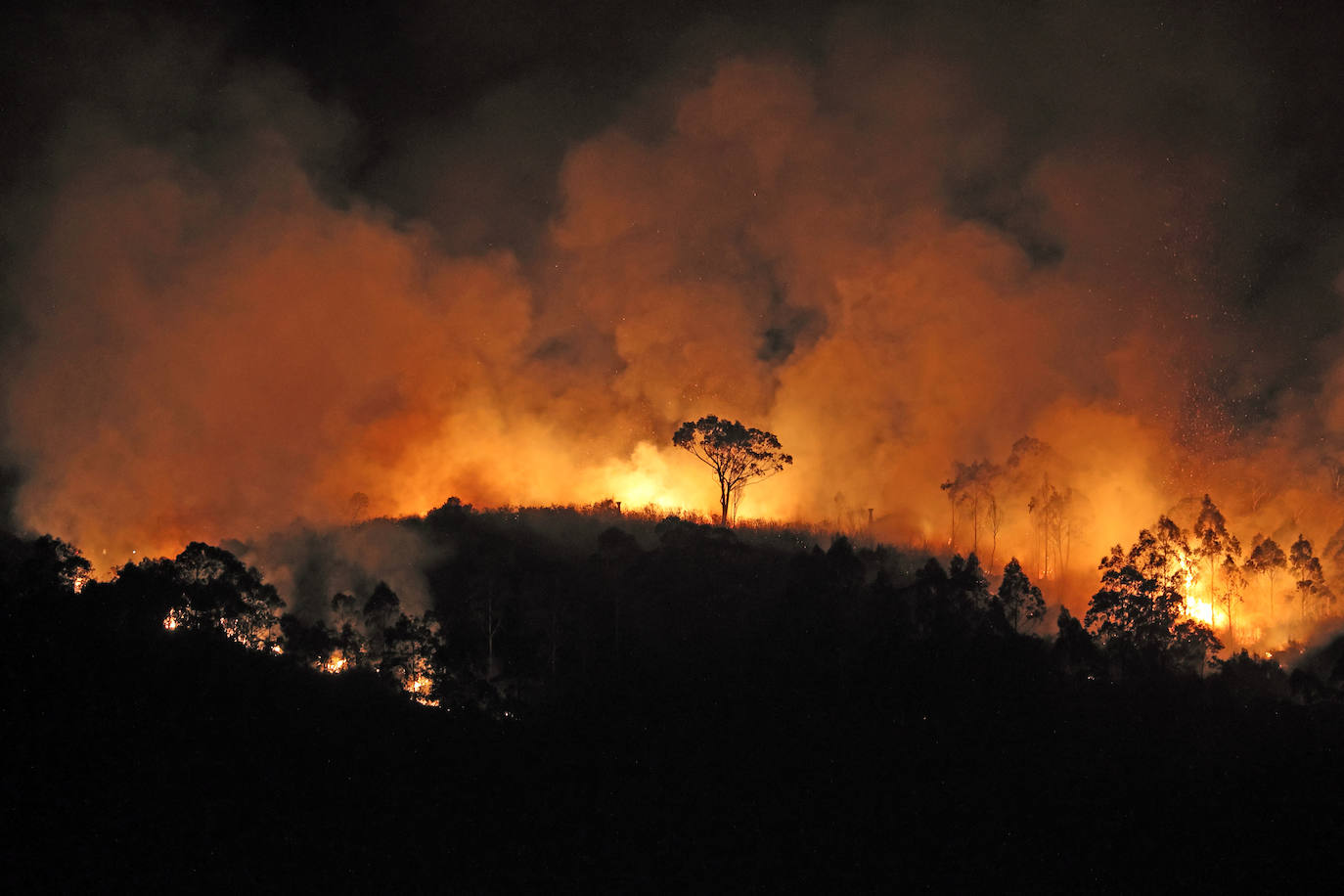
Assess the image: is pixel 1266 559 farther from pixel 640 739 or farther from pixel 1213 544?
pixel 640 739

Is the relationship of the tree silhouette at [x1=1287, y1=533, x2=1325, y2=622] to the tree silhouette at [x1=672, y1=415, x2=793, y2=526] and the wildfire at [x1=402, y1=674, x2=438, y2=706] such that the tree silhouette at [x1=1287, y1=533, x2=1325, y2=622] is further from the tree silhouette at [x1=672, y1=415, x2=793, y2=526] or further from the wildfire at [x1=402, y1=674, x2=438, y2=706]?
the wildfire at [x1=402, y1=674, x2=438, y2=706]

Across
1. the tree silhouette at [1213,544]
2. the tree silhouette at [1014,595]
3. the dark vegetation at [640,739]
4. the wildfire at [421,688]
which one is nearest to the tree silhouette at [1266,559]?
the tree silhouette at [1213,544]

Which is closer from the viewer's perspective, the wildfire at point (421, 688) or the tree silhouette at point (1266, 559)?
the wildfire at point (421, 688)

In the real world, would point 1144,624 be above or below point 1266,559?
below

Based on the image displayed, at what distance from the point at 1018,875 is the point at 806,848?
28.8ft

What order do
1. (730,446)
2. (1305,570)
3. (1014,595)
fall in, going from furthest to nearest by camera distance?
1. (1305,570)
2. (730,446)
3. (1014,595)

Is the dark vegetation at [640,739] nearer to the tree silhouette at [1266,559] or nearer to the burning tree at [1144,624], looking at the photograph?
the burning tree at [1144,624]

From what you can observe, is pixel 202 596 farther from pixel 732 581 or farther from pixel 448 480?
pixel 448 480

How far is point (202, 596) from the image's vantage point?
59469 millimetres

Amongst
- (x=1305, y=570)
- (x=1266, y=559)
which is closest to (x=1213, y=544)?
(x=1266, y=559)

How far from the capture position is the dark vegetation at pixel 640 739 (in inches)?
1796

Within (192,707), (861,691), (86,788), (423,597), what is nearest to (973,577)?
(861,691)

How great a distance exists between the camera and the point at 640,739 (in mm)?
53938

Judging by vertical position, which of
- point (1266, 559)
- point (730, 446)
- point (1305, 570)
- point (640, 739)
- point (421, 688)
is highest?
point (730, 446)
